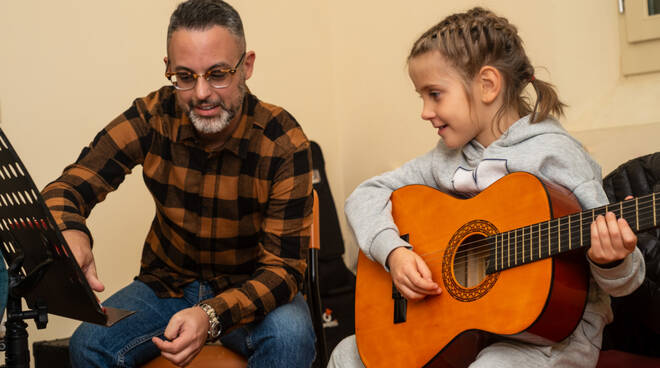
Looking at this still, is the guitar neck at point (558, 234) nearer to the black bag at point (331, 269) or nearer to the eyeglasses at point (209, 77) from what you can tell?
the eyeglasses at point (209, 77)

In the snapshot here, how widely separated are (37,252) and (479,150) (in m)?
0.95

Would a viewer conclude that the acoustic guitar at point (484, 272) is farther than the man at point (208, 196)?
No

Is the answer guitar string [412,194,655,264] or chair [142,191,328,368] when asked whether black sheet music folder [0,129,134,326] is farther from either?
guitar string [412,194,655,264]

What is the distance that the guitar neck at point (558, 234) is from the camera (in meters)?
1.03

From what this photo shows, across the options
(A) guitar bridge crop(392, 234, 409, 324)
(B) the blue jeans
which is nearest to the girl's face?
(A) guitar bridge crop(392, 234, 409, 324)

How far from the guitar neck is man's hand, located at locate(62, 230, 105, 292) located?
31.0 inches

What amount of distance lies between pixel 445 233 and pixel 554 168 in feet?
0.86

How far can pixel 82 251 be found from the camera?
4.44 ft

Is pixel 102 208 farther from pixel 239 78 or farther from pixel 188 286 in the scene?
pixel 239 78

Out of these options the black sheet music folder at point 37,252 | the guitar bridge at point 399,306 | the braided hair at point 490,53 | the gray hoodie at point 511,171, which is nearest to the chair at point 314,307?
the gray hoodie at point 511,171

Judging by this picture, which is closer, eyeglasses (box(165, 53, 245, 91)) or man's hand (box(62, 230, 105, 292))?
man's hand (box(62, 230, 105, 292))

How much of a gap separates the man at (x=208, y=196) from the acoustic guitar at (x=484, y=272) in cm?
21

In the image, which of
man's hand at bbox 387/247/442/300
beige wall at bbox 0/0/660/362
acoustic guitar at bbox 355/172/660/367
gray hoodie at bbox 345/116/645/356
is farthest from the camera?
beige wall at bbox 0/0/660/362

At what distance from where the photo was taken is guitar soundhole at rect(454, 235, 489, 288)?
Answer: 1.35 m
